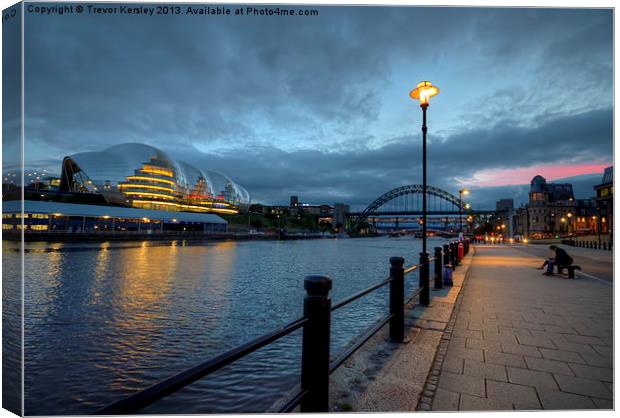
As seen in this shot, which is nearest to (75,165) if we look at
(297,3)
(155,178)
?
(155,178)

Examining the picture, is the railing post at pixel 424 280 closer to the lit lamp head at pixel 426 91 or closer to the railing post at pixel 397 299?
the railing post at pixel 397 299

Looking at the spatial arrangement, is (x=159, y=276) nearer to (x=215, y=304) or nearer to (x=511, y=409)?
(x=215, y=304)

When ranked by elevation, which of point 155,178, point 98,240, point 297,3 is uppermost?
point 155,178

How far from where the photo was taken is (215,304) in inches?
445

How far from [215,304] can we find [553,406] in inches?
378

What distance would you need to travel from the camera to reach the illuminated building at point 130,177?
329 ft

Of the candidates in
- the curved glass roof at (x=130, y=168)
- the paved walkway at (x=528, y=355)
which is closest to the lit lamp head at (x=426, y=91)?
the paved walkway at (x=528, y=355)

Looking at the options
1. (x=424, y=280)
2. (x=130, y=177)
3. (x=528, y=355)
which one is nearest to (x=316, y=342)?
(x=528, y=355)

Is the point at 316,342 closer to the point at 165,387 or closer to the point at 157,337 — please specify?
the point at 165,387

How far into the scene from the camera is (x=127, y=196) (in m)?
103

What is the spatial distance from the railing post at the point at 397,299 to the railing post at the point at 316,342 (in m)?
2.54

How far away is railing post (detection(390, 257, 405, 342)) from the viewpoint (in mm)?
5410

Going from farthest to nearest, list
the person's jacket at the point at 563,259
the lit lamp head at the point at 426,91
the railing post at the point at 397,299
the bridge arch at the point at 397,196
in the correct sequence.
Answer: the bridge arch at the point at 397,196, the person's jacket at the point at 563,259, the lit lamp head at the point at 426,91, the railing post at the point at 397,299

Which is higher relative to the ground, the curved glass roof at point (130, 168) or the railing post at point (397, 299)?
the curved glass roof at point (130, 168)
